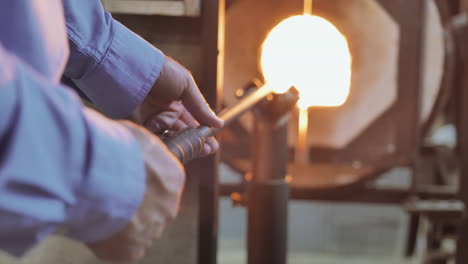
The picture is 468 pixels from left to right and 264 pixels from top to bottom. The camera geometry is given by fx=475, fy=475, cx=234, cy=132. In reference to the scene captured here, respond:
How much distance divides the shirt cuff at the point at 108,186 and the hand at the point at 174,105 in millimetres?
292

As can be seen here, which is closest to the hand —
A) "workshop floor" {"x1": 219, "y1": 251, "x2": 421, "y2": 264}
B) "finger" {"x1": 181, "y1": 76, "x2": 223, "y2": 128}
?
"finger" {"x1": 181, "y1": 76, "x2": 223, "y2": 128}

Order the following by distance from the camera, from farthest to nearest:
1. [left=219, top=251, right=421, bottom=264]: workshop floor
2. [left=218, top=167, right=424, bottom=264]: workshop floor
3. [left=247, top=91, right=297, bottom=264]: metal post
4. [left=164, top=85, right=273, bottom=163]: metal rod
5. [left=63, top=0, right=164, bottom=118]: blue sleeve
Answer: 1. [left=218, top=167, right=424, bottom=264]: workshop floor
2. [left=219, top=251, right=421, bottom=264]: workshop floor
3. [left=247, top=91, right=297, bottom=264]: metal post
4. [left=63, top=0, right=164, bottom=118]: blue sleeve
5. [left=164, top=85, right=273, bottom=163]: metal rod

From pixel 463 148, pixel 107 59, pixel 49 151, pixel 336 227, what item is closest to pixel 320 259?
pixel 336 227

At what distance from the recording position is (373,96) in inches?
52.3

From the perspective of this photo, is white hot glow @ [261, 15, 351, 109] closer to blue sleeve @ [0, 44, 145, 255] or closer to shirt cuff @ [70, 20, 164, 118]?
shirt cuff @ [70, 20, 164, 118]

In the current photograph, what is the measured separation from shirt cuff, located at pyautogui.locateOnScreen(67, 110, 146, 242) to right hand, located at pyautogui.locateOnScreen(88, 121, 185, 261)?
0.04 ft

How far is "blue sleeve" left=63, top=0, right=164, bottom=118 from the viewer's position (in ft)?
2.26

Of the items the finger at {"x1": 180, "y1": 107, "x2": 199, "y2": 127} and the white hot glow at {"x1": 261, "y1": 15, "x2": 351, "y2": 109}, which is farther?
the white hot glow at {"x1": 261, "y1": 15, "x2": 351, "y2": 109}

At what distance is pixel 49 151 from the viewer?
359 mm

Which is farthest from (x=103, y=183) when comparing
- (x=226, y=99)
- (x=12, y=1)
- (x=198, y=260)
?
(x=226, y=99)

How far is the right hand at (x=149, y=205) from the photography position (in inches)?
17.1

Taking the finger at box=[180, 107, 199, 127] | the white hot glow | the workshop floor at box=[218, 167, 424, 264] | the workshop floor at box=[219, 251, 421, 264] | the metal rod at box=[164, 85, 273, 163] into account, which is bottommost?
the workshop floor at box=[219, 251, 421, 264]

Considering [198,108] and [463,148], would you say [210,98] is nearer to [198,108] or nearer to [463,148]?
[198,108]

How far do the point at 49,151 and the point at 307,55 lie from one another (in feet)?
3.12
